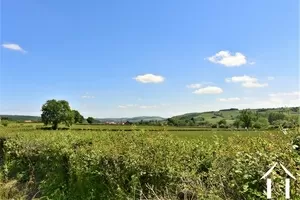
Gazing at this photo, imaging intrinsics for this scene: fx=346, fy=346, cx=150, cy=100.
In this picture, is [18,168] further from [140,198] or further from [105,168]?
[140,198]

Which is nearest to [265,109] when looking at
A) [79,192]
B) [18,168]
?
[79,192]

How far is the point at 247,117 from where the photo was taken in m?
6.49

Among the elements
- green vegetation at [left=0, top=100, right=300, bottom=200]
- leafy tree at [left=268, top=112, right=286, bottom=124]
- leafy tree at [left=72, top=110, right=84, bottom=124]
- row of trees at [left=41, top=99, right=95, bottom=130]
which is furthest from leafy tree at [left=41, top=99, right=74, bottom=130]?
leafy tree at [left=268, top=112, right=286, bottom=124]

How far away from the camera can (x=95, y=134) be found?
9781mm

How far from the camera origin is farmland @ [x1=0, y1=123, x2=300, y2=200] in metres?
4.03

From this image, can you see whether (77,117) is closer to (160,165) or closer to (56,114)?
(56,114)

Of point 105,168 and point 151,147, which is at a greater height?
point 151,147

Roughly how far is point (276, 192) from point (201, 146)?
8.29 feet

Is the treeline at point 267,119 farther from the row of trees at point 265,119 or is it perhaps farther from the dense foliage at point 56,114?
the dense foliage at point 56,114

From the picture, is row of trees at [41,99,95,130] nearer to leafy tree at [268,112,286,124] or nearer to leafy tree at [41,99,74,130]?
leafy tree at [41,99,74,130]

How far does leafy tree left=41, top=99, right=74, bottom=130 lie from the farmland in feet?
144

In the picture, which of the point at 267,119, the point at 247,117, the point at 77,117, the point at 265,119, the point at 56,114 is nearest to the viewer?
the point at 267,119

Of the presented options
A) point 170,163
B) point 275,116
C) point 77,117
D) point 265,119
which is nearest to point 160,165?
point 170,163

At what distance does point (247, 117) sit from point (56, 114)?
5053 centimetres
